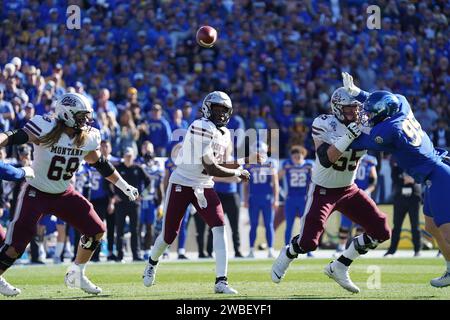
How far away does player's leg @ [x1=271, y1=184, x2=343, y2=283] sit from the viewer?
30.9 feet

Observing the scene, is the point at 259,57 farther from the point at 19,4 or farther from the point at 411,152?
the point at 411,152

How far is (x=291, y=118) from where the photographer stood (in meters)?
18.4

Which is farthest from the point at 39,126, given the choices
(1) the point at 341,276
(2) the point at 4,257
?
(1) the point at 341,276

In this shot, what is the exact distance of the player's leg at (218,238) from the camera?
924 centimetres

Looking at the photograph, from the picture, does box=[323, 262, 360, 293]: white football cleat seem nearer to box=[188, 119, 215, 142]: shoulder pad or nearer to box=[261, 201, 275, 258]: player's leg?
box=[188, 119, 215, 142]: shoulder pad

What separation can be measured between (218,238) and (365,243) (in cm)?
139

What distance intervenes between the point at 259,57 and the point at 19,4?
4.96m

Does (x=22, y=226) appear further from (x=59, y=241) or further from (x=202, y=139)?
(x=59, y=241)

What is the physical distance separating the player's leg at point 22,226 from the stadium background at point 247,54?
7712 mm

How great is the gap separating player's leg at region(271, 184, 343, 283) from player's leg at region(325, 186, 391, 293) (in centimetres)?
14

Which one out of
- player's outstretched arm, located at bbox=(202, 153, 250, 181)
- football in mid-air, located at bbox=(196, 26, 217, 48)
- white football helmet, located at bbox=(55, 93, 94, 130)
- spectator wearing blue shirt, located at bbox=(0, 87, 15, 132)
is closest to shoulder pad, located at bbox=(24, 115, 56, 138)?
white football helmet, located at bbox=(55, 93, 94, 130)

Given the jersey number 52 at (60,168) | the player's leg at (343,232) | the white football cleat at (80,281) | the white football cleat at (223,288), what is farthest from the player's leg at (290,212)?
the jersey number 52 at (60,168)

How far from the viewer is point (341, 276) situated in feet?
31.1
